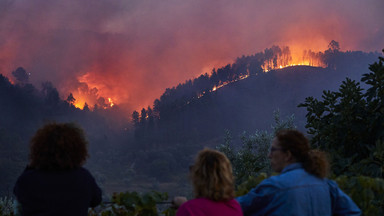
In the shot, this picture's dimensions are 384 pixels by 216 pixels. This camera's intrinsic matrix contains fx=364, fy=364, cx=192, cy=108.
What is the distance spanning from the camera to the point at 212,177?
9.39 feet

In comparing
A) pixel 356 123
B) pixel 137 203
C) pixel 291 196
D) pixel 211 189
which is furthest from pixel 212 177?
pixel 356 123

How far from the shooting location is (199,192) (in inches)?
114

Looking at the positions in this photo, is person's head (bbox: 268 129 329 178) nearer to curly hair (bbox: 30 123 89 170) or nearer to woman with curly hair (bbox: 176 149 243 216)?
woman with curly hair (bbox: 176 149 243 216)

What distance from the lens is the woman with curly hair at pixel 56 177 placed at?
10.4 ft

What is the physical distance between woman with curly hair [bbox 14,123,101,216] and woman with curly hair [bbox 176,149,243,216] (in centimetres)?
103

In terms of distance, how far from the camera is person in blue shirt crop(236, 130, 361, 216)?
313 centimetres

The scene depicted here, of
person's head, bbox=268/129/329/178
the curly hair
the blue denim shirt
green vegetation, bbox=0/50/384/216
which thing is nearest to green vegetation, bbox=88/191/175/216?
Result: green vegetation, bbox=0/50/384/216

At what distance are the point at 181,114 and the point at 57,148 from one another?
6014 inches

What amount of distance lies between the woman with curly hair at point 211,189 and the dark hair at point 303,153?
75 cm

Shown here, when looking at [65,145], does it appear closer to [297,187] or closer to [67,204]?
[67,204]

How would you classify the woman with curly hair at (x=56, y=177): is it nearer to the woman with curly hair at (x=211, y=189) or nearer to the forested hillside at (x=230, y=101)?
the woman with curly hair at (x=211, y=189)

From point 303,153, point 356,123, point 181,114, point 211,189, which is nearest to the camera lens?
point 211,189

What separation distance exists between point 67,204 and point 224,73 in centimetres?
16577

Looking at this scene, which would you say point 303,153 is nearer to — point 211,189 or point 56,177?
point 211,189
